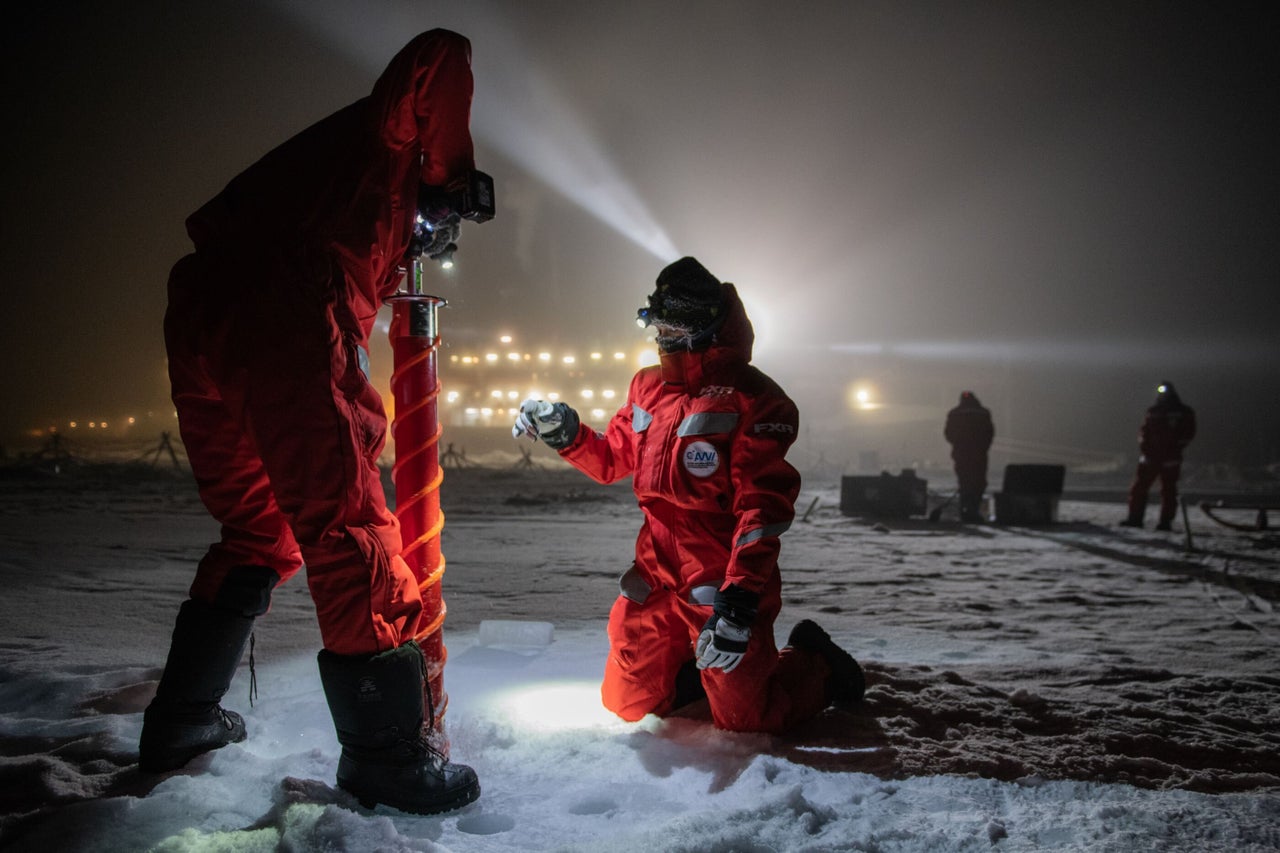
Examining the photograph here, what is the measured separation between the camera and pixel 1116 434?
37.5 meters

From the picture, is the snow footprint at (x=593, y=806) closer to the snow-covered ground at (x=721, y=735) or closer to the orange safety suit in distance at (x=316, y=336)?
the snow-covered ground at (x=721, y=735)

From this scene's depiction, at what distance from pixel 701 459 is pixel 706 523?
0.81 feet

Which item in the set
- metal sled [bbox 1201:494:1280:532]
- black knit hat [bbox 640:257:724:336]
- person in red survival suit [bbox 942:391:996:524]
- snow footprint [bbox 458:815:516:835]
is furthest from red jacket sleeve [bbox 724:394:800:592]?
person in red survival suit [bbox 942:391:996:524]

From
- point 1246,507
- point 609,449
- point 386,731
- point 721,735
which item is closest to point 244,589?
point 386,731

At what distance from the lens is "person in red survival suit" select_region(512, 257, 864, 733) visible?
2320mm

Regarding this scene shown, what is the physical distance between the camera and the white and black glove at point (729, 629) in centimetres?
217

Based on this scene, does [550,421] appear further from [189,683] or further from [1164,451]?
[1164,451]

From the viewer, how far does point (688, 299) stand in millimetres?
2574

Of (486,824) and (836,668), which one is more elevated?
(836,668)

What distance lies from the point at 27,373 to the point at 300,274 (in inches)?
2523

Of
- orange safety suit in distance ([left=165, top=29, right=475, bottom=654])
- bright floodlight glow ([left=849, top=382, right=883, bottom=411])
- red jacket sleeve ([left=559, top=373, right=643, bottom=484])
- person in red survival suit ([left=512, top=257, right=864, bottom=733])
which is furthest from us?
bright floodlight glow ([left=849, top=382, right=883, bottom=411])

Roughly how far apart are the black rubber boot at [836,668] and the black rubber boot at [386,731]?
1.48 metres

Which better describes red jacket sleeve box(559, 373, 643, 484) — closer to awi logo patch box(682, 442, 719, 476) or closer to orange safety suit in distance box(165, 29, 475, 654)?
awi logo patch box(682, 442, 719, 476)

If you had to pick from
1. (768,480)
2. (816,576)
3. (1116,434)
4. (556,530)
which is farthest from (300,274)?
(1116,434)
